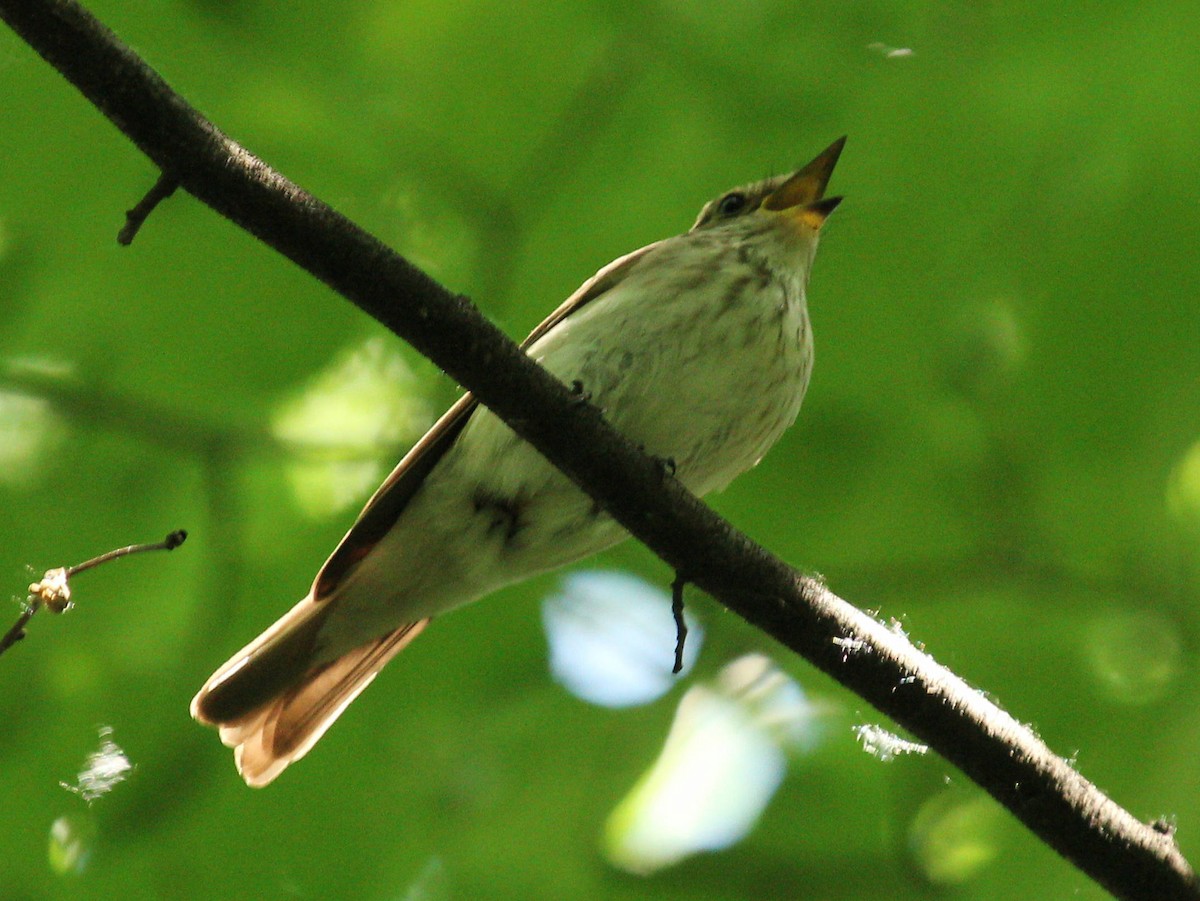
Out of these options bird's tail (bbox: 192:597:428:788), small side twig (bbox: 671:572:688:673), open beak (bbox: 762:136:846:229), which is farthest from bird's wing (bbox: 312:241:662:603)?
open beak (bbox: 762:136:846:229)

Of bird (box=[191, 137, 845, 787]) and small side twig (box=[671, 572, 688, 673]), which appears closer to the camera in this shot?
small side twig (box=[671, 572, 688, 673])

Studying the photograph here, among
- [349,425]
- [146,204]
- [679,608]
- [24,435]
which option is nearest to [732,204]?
[349,425]

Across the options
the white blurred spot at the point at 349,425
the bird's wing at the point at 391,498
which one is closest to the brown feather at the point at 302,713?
the bird's wing at the point at 391,498

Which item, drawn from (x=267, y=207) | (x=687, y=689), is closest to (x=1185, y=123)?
(x=687, y=689)

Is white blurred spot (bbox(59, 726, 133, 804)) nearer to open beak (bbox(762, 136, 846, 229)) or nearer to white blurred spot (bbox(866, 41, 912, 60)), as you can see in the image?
open beak (bbox(762, 136, 846, 229))

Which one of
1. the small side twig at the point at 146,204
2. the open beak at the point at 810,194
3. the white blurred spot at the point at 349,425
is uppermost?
the small side twig at the point at 146,204

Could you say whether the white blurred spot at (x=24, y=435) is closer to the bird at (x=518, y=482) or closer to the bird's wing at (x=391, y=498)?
the bird at (x=518, y=482)

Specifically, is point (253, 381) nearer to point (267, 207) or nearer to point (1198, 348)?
point (267, 207)
